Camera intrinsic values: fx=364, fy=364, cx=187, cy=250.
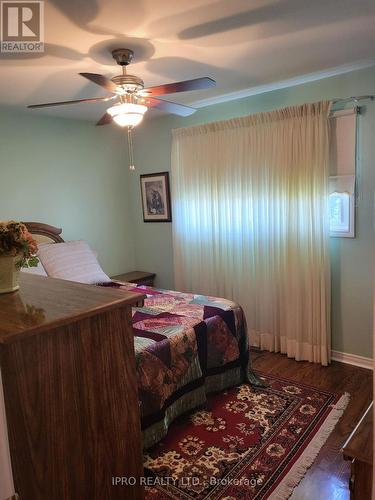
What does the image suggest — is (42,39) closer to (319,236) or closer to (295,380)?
(319,236)

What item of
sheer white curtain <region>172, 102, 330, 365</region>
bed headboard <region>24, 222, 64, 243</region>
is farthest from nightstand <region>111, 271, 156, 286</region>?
bed headboard <region>24, 222, 64, 243</region>

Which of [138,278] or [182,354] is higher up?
[138,278]

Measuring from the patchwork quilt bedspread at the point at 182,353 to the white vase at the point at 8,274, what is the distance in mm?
910

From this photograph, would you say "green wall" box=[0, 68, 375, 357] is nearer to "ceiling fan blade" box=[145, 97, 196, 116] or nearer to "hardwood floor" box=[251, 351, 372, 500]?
"hardwood floor" box=[251, 351, 372, 500]

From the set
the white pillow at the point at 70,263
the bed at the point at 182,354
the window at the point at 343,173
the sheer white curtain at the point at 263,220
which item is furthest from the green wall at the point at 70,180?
the window at the point at 343,173

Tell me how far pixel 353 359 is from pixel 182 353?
5.45ft

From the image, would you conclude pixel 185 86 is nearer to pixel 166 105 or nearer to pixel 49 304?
pixel 166 105

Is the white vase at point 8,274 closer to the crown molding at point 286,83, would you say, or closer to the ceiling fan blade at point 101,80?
the ceiling fan blade at point 101,80

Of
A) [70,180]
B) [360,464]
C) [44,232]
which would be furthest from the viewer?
[70,180]

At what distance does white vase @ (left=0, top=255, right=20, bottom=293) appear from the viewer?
57.4 inches

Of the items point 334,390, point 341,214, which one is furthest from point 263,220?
point 334,390

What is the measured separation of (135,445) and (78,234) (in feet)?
10.2

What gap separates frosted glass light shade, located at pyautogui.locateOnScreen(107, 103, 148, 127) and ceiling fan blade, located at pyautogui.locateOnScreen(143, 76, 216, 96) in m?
0.13

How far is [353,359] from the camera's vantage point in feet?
10.3
